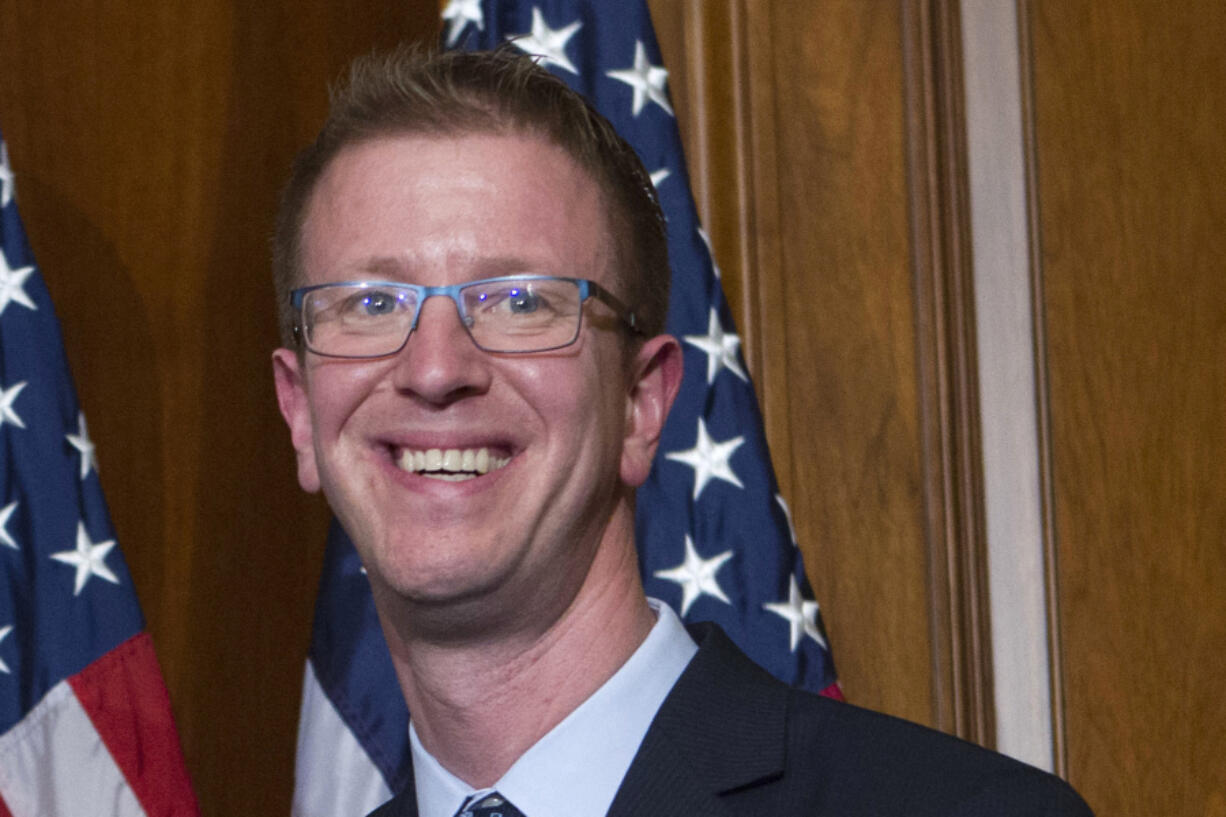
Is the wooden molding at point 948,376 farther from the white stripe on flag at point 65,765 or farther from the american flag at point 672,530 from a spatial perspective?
the white stripe on flag at point 65,765

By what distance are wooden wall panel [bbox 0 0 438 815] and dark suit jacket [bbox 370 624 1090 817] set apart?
131cm

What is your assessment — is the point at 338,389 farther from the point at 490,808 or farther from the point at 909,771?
the point at 909,771

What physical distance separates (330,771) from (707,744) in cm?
92

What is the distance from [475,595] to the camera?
1.40 meters

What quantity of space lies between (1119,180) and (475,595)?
5.62 ft

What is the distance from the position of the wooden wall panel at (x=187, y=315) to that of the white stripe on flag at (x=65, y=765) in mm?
495

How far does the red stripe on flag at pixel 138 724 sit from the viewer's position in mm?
1922

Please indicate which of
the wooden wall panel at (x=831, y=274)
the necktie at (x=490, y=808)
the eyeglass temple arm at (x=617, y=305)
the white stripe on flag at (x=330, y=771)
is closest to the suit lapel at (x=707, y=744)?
the necktie at (x=490, y=808)

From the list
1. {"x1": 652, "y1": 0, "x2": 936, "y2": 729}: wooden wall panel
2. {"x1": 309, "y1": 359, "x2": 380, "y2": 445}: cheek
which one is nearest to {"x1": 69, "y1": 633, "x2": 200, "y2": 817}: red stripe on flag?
{"x1": 309, "y1": 359, "x2": 380, "y2": 445}: cheek

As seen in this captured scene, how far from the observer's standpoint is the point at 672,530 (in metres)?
2.15

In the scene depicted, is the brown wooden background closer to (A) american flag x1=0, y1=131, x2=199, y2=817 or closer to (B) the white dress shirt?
(A) american flag x1=0, y1=131, x2=199, y2=817

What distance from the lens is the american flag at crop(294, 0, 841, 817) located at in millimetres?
2098

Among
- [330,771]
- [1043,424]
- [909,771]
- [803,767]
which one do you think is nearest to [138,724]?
[330,771]

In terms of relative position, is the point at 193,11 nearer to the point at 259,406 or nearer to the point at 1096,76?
the point at 259,406
